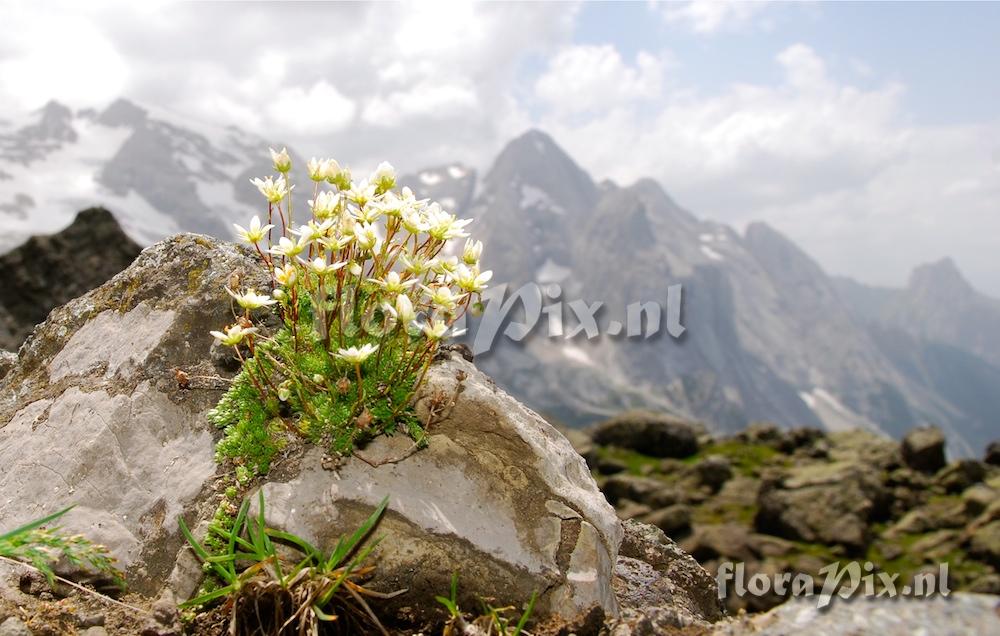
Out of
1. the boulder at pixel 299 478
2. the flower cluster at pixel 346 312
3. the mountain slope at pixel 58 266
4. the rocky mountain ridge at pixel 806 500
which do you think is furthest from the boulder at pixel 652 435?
the flower cluster at pixel 346 312

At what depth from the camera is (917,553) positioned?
163 feet

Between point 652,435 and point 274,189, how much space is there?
248ft

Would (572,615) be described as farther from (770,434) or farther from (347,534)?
(770,434)

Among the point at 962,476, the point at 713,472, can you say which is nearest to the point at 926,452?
the point at 962,476

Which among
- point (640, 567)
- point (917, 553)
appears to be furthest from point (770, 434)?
point (640, 567)

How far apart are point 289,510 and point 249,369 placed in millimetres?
1092

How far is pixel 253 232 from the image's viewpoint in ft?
17.2

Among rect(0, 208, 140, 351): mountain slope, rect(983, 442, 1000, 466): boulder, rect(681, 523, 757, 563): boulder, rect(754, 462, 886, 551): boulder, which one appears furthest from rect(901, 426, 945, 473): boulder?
rect(0, 208, 140, 351): mountain slope

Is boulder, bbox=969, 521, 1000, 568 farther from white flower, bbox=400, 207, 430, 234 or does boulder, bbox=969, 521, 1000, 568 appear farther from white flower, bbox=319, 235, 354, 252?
white flower, bbox=319, 235, 354, 252

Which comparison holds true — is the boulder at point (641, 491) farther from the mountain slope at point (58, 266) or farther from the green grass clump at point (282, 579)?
the green grass clump at point (282, 579)

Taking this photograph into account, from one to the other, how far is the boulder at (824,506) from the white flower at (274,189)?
52.5 meters

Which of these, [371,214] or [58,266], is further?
[58,266]

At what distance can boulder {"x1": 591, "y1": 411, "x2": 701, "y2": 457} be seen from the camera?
3039 inches

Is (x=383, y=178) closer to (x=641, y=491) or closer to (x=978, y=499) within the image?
(x=641, y=491)
